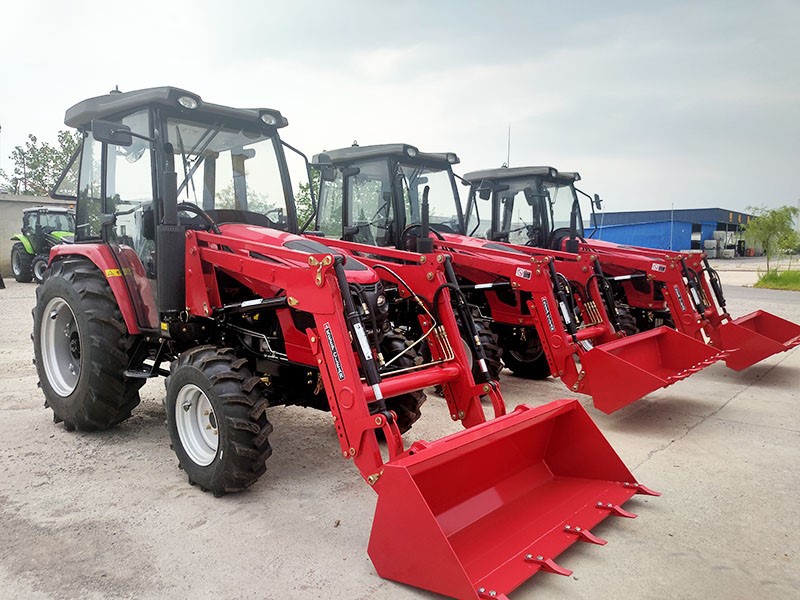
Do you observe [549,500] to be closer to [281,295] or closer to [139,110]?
[281,295]

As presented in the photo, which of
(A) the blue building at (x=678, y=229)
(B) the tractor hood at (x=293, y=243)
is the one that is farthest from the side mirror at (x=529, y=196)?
(A) the blue building at (x=678, y=229)

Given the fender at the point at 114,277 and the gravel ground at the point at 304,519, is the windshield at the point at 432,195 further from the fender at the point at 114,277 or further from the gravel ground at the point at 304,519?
the fender at the point at 114,277

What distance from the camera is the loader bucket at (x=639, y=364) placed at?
495 centimetres

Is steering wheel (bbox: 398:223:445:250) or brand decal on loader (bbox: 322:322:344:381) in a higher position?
steering wheel (bbox: 398:223:445:250)

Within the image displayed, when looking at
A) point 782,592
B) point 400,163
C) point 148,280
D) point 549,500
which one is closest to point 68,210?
point 400,163

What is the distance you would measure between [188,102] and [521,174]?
5.01 metres

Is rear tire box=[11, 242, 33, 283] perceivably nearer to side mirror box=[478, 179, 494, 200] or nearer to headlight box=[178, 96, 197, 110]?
side mirror box=[478, 179, 494, 200]

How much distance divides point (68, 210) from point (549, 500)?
1754cm

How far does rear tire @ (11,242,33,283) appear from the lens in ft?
56.5

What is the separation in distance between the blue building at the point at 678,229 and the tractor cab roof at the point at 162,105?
33436 mm

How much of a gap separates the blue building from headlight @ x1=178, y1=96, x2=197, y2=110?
33984mm

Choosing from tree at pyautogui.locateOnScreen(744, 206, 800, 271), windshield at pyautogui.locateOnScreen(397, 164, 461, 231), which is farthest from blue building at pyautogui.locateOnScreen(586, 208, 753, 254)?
windshield at pyautogui.locateOnScreen(397, 164, 461, 231)

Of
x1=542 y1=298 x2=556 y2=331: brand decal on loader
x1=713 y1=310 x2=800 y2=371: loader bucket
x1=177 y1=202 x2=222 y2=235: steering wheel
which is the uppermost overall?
x1=177 y1=202 x2=222 y2=235: steering wheel

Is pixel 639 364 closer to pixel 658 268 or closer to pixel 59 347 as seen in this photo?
pixel 658 268
